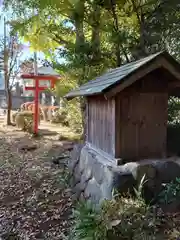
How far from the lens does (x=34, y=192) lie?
19.0ft

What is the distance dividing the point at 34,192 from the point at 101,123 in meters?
2.21

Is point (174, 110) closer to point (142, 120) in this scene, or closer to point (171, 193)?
point (142, 120)

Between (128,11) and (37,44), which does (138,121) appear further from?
(37,44)

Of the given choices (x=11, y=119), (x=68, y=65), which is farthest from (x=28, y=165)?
(x=11, y=119)

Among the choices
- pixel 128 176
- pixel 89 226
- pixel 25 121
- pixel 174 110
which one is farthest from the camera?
pixel 25 121

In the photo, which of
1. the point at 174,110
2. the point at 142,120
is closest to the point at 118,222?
the point at 142,120

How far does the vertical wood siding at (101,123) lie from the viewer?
445 centimetres

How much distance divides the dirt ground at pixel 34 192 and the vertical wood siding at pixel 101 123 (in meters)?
1.32

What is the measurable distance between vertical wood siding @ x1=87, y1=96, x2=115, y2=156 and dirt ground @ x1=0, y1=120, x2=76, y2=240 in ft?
4.34

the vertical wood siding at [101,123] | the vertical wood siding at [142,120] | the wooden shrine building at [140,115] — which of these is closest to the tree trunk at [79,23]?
the vertical wood siding at [101,123]

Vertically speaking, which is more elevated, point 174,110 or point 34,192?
point 174,110

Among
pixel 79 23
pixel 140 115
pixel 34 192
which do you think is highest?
pixel 79 23

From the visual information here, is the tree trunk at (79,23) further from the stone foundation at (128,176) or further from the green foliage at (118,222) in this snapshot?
the green foliage at (118,222)

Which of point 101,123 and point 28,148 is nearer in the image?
point 101,123
